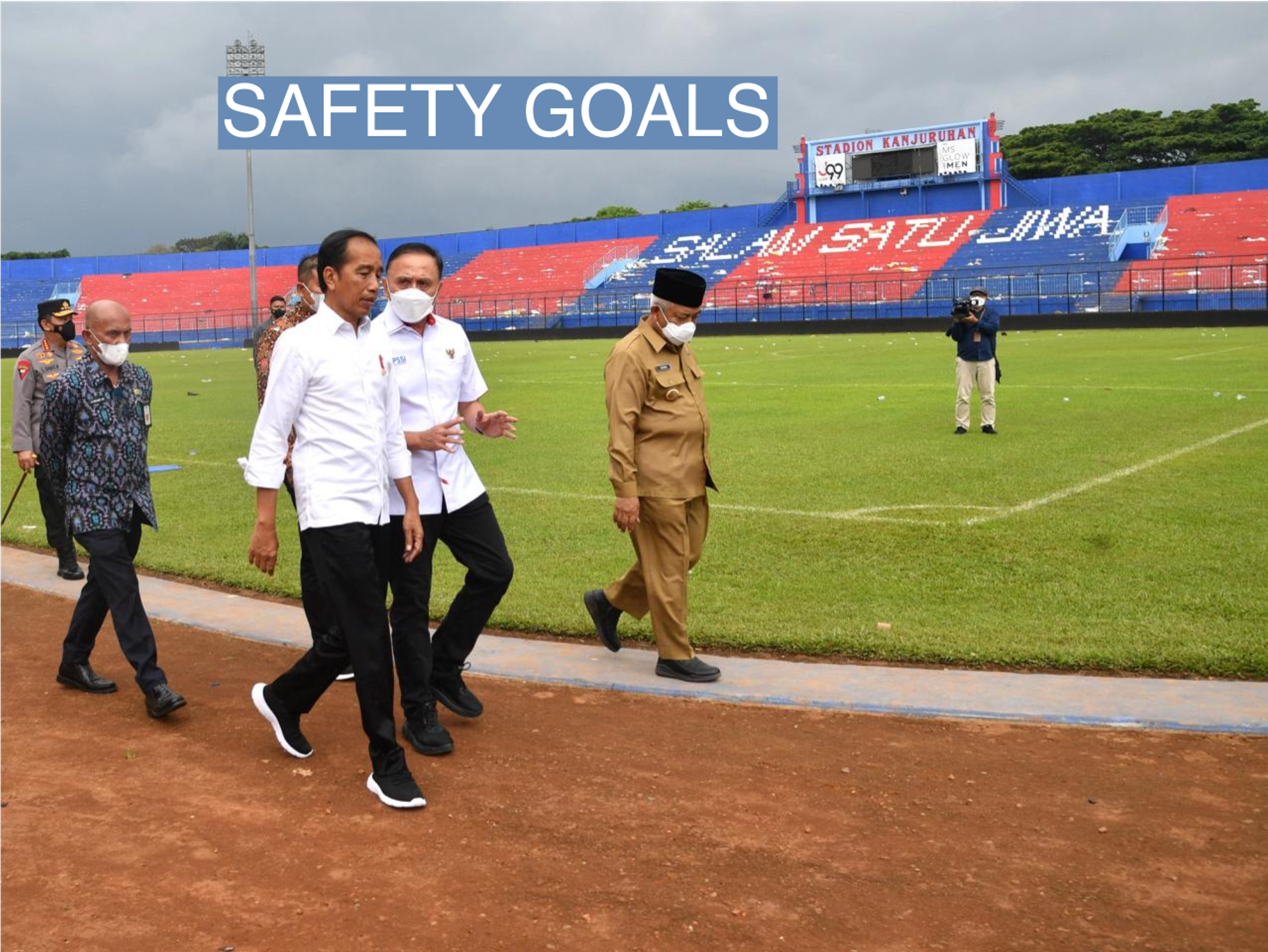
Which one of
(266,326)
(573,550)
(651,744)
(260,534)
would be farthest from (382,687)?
(573,550)

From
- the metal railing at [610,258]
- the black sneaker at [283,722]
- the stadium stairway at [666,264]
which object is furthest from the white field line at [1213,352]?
the metal railing at [610,258]

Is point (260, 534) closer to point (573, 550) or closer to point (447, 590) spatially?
point (447, 590)

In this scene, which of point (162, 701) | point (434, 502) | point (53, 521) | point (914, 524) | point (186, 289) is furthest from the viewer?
point (186, 289)

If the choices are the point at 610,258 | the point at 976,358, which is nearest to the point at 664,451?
the point at 976,358

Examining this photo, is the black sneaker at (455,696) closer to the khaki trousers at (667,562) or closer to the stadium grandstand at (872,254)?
the khaki trousers at (667,562)

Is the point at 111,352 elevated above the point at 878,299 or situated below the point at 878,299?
below

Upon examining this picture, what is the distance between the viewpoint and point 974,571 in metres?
8.14

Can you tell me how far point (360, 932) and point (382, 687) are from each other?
117 cm

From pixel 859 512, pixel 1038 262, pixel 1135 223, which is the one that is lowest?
pixel 859 512

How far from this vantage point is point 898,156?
6575 centimetres

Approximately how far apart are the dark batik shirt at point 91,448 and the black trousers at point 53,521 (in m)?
3.11

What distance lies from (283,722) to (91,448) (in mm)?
1615

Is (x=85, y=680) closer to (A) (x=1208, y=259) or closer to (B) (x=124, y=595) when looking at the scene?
(B) (x=124, y=595)

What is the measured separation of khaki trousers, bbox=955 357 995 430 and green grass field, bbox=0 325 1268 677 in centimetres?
40
